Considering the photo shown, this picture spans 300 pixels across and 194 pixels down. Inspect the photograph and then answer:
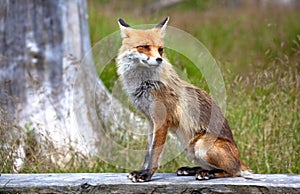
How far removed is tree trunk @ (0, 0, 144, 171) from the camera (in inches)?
267

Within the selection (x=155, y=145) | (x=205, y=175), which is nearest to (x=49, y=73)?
(x=155, y=145)

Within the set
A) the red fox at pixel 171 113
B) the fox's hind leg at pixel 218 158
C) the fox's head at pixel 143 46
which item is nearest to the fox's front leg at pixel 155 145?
the red fox at pixel 171 113

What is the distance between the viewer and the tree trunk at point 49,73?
6.77 meters

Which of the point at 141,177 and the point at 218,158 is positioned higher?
the point at 218,158

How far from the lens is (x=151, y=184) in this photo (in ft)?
14.5

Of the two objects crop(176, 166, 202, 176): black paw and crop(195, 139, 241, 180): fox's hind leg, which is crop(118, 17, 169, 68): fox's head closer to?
crop(195, 139, 241, 180): fox's hind leg

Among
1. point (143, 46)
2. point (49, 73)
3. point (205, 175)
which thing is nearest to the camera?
point (143, 46)

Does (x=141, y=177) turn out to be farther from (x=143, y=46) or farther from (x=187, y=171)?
(x=143, y=46)

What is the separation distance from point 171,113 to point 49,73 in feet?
8.97

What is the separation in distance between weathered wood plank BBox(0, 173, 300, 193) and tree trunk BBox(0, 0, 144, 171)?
2032mm

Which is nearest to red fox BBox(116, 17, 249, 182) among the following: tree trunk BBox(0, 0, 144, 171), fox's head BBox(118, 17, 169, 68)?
fox's head BBox(118, 17, 169, 68)

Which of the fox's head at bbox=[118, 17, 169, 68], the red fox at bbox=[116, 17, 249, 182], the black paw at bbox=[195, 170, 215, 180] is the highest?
the fox's head at bbox=[118, 17, 169, 68]

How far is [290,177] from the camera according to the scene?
4512 mm

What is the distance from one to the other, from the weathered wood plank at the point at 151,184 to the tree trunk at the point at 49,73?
2.03 meters
